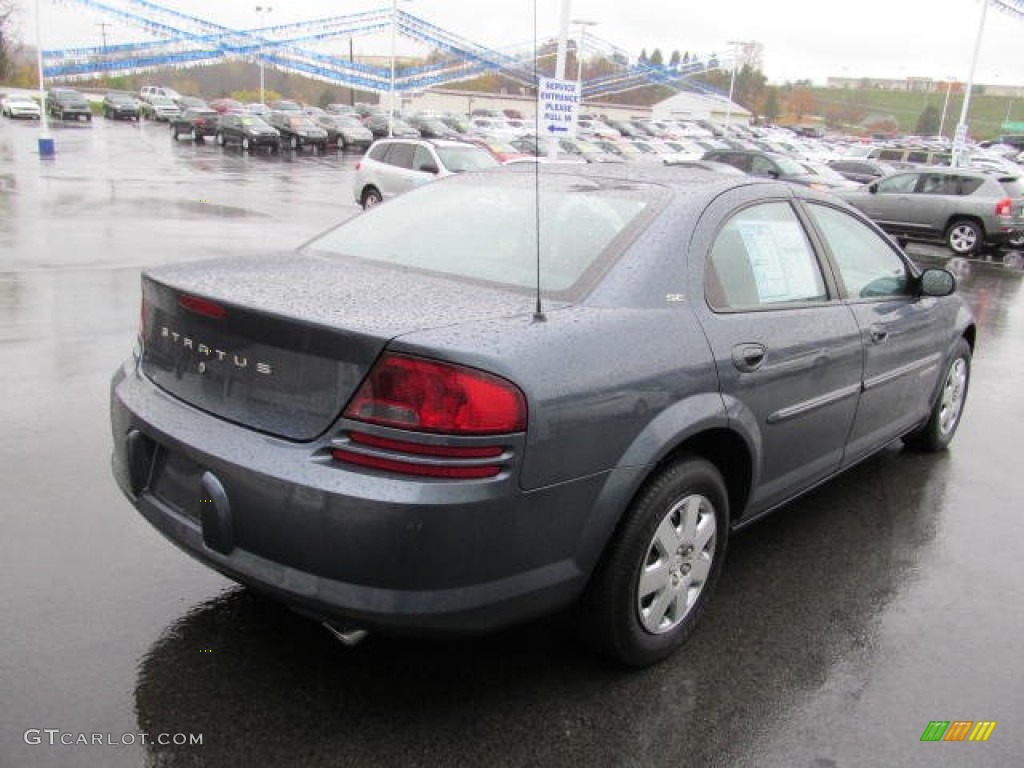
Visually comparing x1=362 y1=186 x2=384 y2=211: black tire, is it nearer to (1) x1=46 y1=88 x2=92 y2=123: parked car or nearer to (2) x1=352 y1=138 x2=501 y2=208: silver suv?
(2) x1=352 y1=138 x2=501 y2=208: silver suv

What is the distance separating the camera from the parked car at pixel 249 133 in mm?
38625

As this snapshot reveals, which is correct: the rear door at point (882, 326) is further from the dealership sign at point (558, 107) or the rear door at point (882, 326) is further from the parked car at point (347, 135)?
the parked car at point (347, 135)

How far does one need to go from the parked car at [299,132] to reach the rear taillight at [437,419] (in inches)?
1619

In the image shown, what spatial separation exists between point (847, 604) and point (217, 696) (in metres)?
2.43

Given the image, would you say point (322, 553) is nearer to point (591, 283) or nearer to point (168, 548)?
point (591, 283)

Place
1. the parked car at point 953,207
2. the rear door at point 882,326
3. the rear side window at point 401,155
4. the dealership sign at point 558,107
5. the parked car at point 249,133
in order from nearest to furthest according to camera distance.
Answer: the rear door at point 882,326
the dealership sign at point 558,107
the parked car at point 953,207
the rear side window at point 401,155
the parked car at point 249,133

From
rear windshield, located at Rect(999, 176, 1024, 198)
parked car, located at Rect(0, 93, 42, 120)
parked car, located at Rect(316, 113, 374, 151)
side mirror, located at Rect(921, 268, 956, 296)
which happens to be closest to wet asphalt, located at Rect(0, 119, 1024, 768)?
side mirror, located at Rect(921, 268, 956, 296)

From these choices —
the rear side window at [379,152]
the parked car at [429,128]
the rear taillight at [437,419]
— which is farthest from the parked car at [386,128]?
the rear taillight at [437,419]

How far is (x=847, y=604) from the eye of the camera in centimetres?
358

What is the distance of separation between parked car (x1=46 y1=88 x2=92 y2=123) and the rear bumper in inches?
2342

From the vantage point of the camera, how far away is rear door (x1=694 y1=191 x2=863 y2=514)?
3.17m

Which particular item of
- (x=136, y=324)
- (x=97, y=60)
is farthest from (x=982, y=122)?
(x=136, y=324)

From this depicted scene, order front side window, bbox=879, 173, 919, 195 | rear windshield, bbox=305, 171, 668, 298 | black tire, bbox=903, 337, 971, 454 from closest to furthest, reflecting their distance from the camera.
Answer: rear windshield, bbox=305, 171, 668, 298, black tire, bbox=903, 337, 971, 454, front side window, bbox=879, 173, 919, 195

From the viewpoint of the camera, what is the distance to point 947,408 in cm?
539
